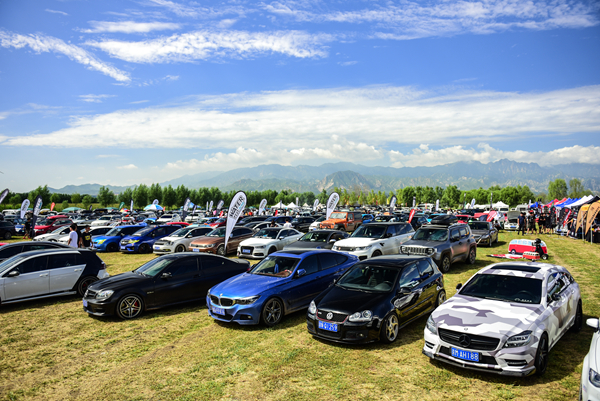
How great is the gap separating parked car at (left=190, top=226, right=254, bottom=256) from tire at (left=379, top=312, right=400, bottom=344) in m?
12.2

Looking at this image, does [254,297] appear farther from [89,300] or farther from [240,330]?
[89,300]

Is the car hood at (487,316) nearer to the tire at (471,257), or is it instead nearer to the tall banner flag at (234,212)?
the tire at (471,257)

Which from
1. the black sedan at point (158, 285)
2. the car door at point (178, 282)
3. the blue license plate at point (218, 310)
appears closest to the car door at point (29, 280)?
the black sedan at point (158, 285)

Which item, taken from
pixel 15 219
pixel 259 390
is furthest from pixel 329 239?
pixel 15 219

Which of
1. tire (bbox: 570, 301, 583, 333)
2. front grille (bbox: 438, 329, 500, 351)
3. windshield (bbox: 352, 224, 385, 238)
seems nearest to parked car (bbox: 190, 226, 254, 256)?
windshield (bbox: 352, 224, 385, 238)

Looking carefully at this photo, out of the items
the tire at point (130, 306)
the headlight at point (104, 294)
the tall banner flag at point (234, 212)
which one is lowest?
the tire at point (130, 306)

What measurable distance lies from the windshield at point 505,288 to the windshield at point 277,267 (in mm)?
3923

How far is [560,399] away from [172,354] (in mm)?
6323

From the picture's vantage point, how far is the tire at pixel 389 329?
266 inches

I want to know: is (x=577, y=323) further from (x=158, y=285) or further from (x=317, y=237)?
(x=317, y=237)

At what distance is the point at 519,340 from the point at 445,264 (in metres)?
8.80

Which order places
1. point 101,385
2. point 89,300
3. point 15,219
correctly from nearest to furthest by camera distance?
point 101,385 → point 89,300 → point 15,219

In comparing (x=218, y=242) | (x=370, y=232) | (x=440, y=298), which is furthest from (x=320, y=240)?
(x=440, y=298)

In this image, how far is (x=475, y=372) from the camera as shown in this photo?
5.78 meters
